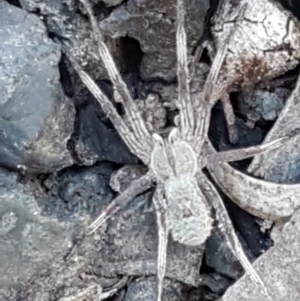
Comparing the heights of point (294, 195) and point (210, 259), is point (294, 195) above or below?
above

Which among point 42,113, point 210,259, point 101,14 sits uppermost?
point 101,14

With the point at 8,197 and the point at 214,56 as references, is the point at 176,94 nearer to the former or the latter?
the point at 214,56

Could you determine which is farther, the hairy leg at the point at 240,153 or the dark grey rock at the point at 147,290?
the dark grey rock at the point at 147,290

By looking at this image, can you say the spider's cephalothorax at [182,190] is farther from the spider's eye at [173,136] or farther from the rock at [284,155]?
the rock at [284,155]

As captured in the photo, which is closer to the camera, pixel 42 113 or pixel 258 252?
pixel 42 113

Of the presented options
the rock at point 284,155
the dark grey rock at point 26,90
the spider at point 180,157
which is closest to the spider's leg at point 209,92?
the spider at point 180,157

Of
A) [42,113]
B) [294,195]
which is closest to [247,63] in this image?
[294,195]
